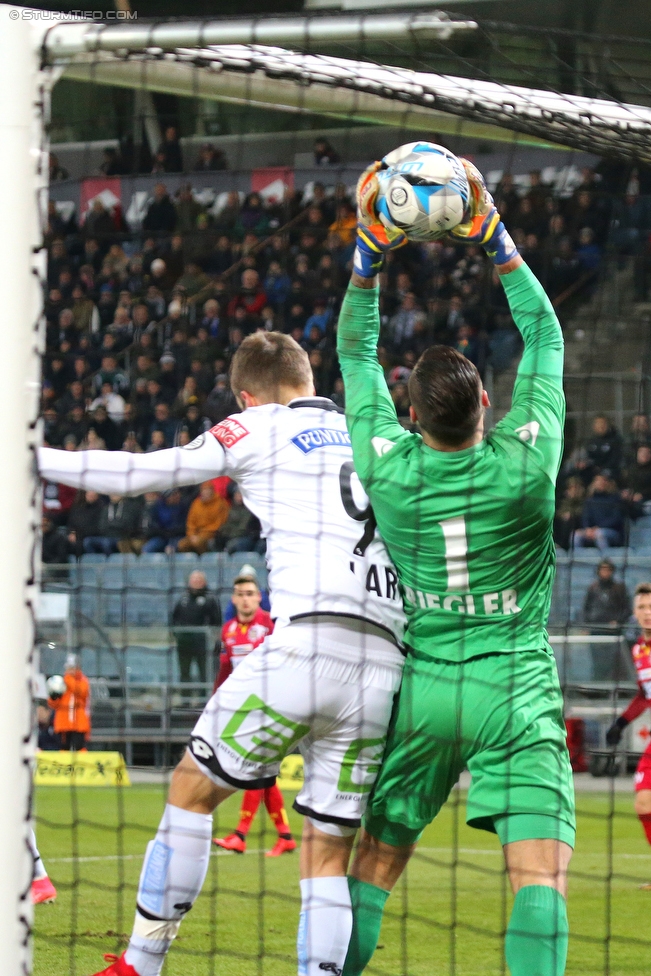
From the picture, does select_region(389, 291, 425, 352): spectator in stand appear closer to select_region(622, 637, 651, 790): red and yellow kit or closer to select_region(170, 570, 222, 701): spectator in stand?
select_region(170, 570, 222, 701): spectator in stand

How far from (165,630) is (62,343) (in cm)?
316

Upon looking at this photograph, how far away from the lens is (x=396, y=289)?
1290 cm

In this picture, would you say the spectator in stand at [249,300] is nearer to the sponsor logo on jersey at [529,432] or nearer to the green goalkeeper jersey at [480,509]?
the green goalkeeper jersey at [480,509]

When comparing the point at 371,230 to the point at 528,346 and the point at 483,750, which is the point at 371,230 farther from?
the point at 483,750

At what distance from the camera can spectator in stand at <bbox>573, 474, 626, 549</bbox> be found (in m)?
11.5

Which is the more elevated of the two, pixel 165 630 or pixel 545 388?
pixel 545 388

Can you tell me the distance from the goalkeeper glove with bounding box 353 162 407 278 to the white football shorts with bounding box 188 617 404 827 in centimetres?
105

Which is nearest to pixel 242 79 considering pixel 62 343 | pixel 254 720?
pixel 254 720

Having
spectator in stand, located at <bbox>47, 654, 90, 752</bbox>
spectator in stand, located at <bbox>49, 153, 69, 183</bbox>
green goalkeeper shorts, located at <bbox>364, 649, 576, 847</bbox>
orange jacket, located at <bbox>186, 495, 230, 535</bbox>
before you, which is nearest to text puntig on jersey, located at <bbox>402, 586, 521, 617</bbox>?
green goalkeeper shorts, located at <bbox>364, 649, 576, 847</bbox>

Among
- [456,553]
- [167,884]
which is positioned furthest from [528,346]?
[167,884]

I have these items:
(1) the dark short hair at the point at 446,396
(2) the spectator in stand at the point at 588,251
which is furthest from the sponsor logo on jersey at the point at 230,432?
(2) the spectator in stand at the point at 588,251

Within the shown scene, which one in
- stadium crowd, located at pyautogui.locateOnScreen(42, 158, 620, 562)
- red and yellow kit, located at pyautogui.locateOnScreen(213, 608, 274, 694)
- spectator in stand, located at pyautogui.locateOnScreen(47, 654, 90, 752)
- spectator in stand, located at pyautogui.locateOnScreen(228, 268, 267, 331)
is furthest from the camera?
spectator in stand, located at pyautogui.locateOnScreen(228, 268, 267, 331)

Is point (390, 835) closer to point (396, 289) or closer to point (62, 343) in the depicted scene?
point (62, 343)

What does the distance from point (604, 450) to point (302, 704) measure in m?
8.74
